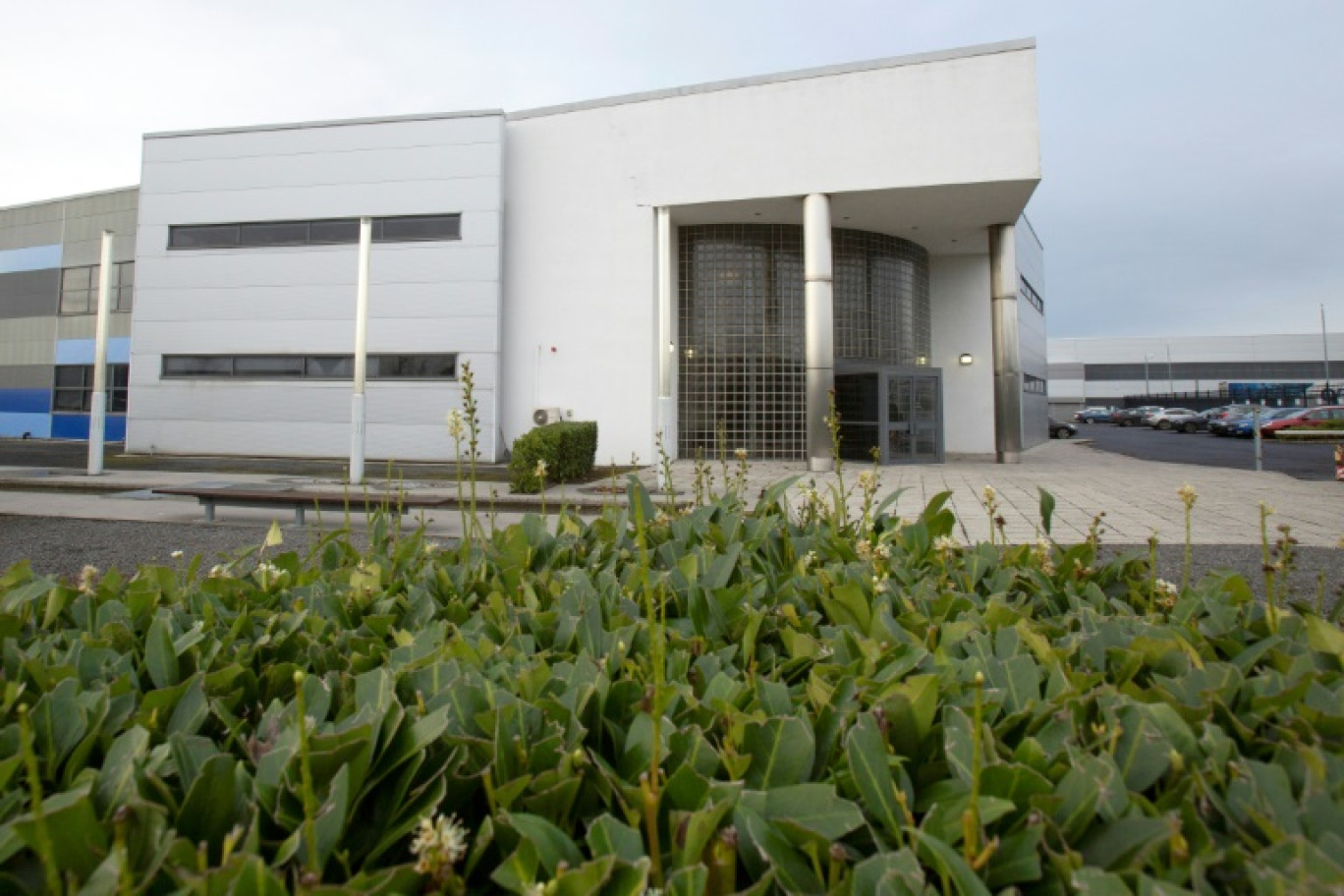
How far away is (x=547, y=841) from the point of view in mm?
727

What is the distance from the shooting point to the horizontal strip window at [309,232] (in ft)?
62.2

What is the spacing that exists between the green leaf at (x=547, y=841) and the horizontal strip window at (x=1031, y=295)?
29.8 metres

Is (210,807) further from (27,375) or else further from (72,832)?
(27,375)

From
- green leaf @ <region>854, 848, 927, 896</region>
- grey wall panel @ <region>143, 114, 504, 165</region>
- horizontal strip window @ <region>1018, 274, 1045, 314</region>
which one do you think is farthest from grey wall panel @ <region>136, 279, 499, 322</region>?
horizontal strip window @ <region>1018, 274, 1045, 314</region>

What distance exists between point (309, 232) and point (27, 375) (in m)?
17.3

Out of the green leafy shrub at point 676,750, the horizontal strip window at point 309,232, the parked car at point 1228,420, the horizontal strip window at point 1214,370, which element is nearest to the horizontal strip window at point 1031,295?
the parked car at point 1228,420

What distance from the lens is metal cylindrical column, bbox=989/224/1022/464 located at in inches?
737

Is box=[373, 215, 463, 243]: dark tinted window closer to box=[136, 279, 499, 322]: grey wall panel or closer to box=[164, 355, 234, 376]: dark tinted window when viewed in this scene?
box=[136, 279, 499, 322]: grey wall panel

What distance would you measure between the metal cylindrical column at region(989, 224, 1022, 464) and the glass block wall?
9.76 feet

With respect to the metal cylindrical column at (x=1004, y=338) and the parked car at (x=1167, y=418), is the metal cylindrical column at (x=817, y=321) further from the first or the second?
the parked car at (x=1167, y=418)

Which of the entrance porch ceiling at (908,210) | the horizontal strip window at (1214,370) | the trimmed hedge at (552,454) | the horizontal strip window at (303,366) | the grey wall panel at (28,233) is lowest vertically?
the trimmed hedge at (552,454)

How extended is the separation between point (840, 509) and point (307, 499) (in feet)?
25.5

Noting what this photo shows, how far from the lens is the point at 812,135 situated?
16.5m

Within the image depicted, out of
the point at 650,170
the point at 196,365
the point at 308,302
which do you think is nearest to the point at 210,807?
the point at 650,170
